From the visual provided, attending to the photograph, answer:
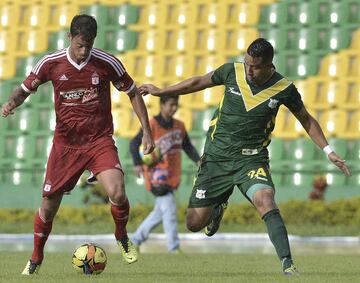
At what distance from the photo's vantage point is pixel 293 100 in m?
12.2

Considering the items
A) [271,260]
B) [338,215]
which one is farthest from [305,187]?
→ [271,260]

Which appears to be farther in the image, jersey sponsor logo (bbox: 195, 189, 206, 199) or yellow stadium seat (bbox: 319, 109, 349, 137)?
yellow stadium seat (bbox: 319, 109, 349, 137)

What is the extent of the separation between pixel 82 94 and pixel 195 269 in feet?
9.04

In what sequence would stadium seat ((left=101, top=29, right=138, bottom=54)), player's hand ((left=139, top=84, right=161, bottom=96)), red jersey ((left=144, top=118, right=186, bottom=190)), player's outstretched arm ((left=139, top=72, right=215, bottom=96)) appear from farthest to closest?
1. stadium seat ((left=101, top=29, right=138, bottom=54))
2. red jersey ((left=144, top=118, right=186, bottom=190))
3. player's outstretched arm ((left=139, top=72, right=215, bottom=96))
4. player's hand ((left=139, top=84, right=161, bottom=96))

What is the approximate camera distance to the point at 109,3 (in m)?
30.2

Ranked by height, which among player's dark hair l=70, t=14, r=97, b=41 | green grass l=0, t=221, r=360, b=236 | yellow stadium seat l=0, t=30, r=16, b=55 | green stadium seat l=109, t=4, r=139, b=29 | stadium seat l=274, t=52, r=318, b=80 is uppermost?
green stadium seat l=109, t=4, r=139, b=29

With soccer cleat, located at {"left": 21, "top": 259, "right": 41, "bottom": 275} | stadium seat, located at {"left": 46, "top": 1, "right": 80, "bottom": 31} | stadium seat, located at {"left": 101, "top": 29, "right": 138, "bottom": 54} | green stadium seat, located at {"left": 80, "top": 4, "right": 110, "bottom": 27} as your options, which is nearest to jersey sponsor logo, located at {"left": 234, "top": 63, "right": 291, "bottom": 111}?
soccer cleat, located at {"left": 21, "top": 259, "right": 41, "bottom": 275}

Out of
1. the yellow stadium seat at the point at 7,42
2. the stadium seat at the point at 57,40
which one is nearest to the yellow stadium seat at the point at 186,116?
the stadium seat at the point at 57,40

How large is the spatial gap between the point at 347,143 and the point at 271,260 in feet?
36.3

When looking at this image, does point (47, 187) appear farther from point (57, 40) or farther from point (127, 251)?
point (57, 40)

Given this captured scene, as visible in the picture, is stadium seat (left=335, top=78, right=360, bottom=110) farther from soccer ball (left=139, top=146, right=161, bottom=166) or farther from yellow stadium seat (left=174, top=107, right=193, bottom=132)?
soccer ball (left=139, top=146, right=161, bottom=166)

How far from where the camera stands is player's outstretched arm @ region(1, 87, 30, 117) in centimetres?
1170

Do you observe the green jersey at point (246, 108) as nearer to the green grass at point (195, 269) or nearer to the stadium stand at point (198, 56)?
the green grass at point (195, 269)

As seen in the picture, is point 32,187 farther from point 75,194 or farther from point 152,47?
point 152,47
